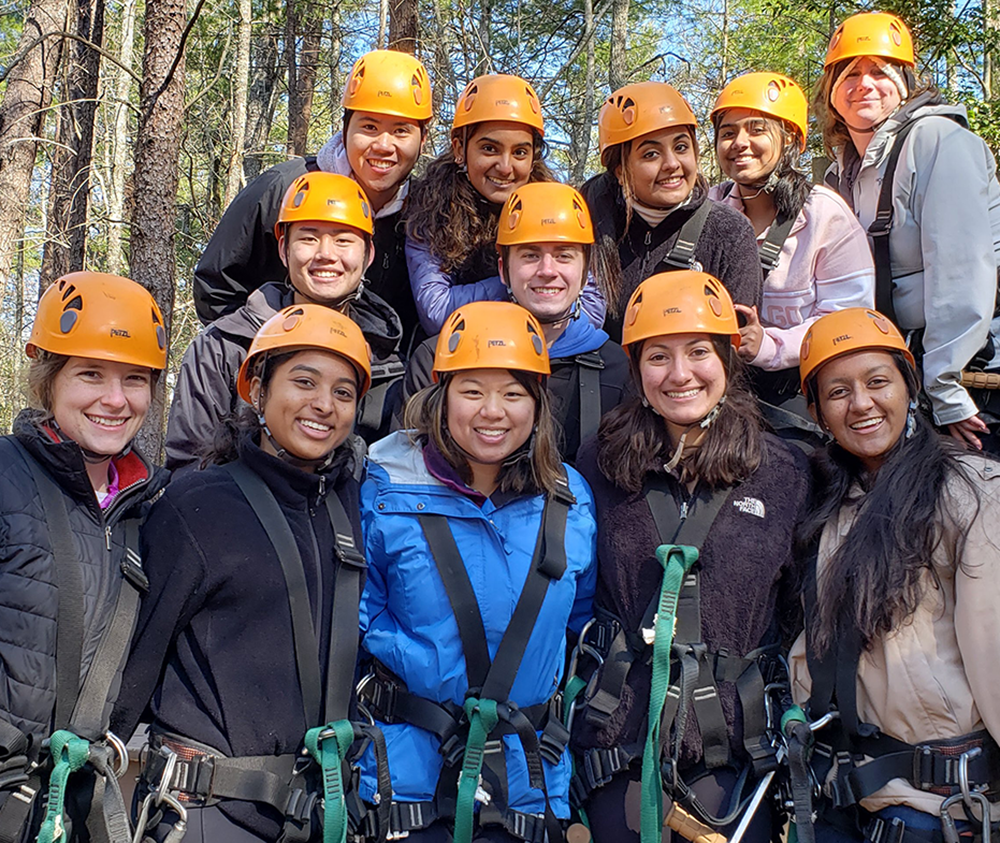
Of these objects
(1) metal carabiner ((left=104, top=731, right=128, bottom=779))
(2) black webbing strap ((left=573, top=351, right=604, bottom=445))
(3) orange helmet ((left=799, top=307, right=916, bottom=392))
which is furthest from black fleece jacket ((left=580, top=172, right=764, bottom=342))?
(1) metal carabiner ((left=104, top=731, right=128, bottom=779))

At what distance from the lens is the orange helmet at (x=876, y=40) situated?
5535mm

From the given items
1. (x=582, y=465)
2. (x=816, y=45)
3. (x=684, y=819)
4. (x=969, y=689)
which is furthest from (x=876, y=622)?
(x=816, y=45)

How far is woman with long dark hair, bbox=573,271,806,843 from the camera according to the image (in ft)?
12.1

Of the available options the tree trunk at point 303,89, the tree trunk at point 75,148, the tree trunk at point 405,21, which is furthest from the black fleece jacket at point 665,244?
the tree trunk at point 303,89

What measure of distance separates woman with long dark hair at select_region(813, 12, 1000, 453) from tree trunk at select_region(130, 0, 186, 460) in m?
5.46

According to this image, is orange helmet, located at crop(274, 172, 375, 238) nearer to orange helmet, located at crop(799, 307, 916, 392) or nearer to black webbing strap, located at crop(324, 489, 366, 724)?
black webbing strap, located at crop(324, 489, 366, 724)

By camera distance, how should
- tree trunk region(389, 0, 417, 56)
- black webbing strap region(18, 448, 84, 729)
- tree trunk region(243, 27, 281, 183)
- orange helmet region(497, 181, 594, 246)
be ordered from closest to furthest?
black webbing strap region(18, 448, 84, 729) < orange helmet region(497, 181, 594, 246) < tree trunk region(389, 0, 417, 56) < tree trunk region(243, 27, 281, 183)

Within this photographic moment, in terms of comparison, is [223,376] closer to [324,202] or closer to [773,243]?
[324,202]

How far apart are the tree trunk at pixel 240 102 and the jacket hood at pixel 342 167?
37.2 ft

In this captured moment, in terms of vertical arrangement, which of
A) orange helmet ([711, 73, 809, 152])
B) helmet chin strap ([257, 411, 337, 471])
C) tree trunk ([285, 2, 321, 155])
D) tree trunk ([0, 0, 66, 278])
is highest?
tree trunk ([285, 2, 321, 155])

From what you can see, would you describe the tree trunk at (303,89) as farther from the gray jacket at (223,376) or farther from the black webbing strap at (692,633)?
the black webbing strap at (692,633)

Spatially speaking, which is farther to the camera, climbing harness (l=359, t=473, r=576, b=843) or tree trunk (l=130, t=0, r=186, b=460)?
tree trunk (l=130, t=0, r=186, b=460)

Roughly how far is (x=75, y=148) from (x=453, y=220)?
11.3 meters

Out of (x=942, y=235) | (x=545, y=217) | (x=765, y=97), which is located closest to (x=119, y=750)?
(x=545, y=217)
